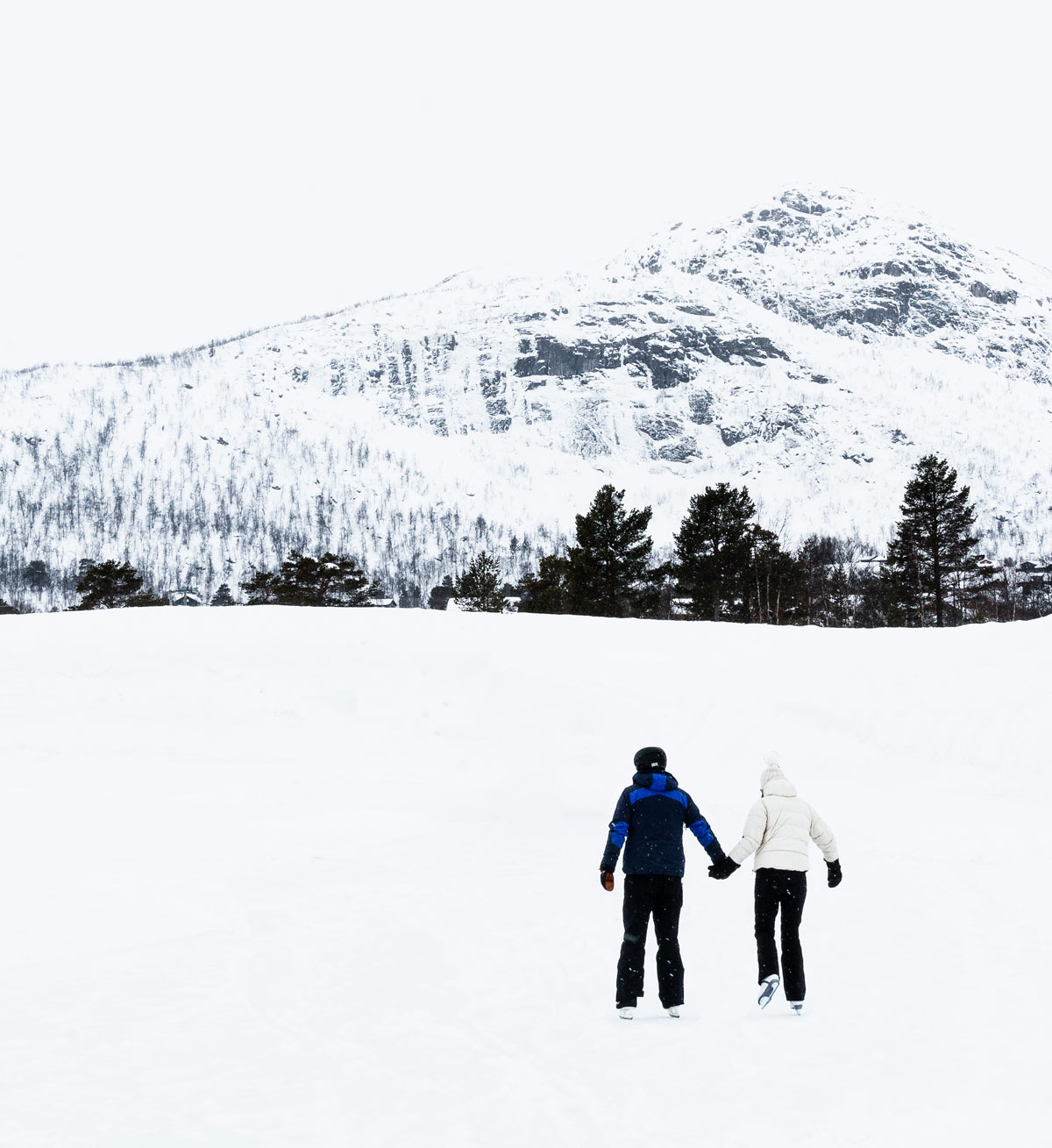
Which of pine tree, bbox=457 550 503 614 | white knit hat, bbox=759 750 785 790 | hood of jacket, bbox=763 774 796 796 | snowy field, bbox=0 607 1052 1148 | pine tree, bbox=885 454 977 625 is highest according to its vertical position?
pine tree, bbox=885 454 977 625

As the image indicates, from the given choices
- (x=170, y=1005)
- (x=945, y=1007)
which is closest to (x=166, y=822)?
(x=170, y=1005)

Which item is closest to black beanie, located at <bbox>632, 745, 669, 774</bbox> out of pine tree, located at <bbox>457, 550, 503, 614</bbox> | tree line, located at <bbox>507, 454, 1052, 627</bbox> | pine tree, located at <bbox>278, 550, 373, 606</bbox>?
tree line, located at <bbox>507, 454, 1052, 627</bbox>

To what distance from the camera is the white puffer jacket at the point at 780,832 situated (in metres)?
6.37

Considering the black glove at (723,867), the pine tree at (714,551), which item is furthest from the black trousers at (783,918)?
the pine tree at (714,551)

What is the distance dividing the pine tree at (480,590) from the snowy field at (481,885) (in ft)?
67.4

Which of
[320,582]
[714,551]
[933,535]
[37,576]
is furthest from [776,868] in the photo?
[37,576]

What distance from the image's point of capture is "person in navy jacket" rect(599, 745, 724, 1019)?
621 cm

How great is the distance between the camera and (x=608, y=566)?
36094 millimetres

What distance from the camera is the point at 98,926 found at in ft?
28.7

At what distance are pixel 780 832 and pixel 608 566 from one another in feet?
97.8

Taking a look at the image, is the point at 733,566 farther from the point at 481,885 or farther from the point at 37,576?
the point at 37,576

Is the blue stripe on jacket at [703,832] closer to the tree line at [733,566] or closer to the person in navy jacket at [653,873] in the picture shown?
the person in navy jacket at [653,873]

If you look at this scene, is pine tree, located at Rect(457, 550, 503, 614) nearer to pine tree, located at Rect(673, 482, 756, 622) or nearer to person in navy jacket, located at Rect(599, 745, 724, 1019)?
pine tree, located at Rect(673, 482, 756, 622)

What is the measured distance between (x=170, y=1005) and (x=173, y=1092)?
5.61 ft
